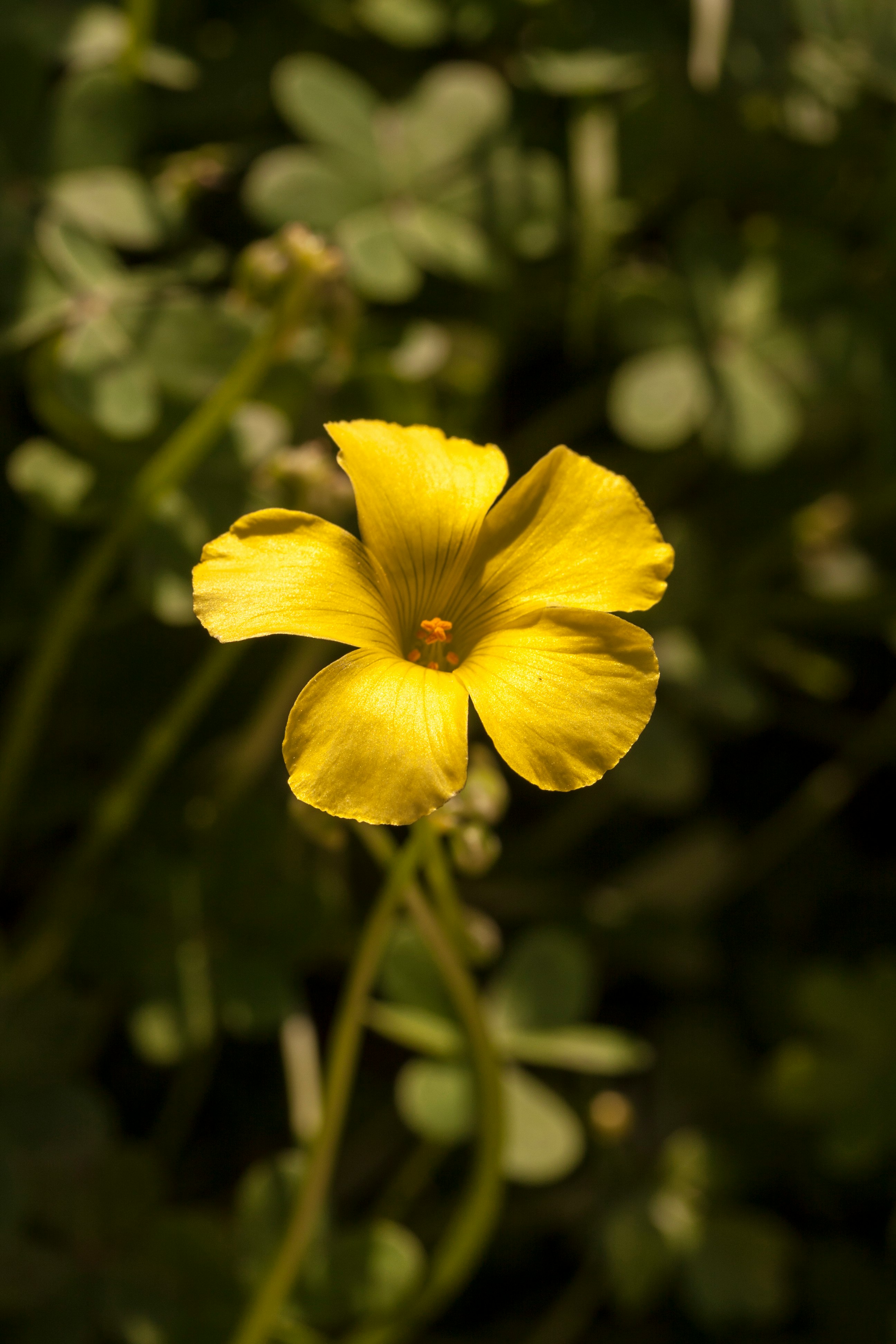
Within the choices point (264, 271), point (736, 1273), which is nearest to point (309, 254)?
point (264, 271)

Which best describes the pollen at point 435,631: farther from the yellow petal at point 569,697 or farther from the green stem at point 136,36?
the green stem at point 136,36

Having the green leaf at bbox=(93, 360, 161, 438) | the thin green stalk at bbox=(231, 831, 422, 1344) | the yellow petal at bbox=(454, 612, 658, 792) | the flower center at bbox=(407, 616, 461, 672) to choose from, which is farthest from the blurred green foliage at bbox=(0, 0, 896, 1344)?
the yellow petal at bbox=(454, 612, 658, 792)

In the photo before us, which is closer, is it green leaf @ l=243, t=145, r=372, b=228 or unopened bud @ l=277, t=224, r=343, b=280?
unopened bud @ l=277, t=224, r=343, b=280

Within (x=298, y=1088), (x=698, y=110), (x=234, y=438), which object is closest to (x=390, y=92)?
(x=698, y=110)

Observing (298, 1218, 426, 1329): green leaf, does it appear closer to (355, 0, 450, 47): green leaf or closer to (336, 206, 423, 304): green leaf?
(336, 206, 423, 304): green leaf

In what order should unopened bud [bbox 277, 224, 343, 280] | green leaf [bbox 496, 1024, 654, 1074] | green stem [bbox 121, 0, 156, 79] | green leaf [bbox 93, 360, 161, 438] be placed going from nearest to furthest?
unopened bud [bbox 277, 224, 343, 280] < green leaf [bbox 93, 360, 161, 438] < green stem [bbox 121, 0, 156, 79] < green leaf [bbox 496, 1024, 654, 1074]

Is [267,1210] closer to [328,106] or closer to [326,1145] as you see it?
[326,1145]

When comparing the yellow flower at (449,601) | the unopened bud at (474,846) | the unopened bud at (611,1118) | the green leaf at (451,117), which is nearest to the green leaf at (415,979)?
the unopened bud at (611,1118)
